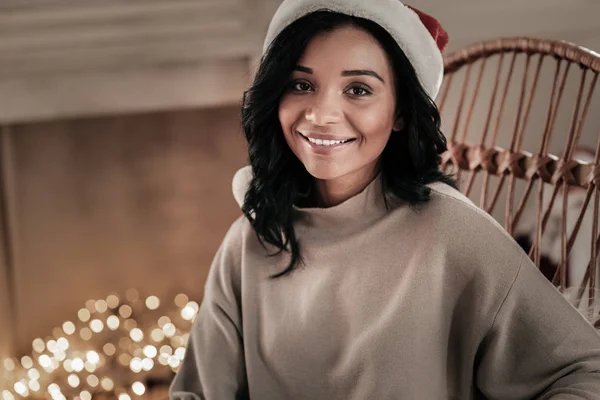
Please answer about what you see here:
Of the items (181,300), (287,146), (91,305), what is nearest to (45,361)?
(91,305)

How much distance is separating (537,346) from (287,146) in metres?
0.45

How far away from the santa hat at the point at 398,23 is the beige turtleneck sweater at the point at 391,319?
0.17 metres

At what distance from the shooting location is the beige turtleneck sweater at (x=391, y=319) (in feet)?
2.72

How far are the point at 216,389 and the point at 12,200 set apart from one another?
1405 millimetres

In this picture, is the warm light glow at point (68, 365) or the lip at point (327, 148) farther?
the warm light glow at point (68, 365)

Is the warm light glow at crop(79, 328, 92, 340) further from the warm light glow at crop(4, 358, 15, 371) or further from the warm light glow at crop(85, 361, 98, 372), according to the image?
the warm light glow at crop(4, 358, 15, 371)

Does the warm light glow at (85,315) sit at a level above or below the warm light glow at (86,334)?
above

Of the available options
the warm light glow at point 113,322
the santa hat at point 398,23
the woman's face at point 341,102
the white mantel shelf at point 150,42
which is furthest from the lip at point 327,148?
the warm light glow at point 113,322

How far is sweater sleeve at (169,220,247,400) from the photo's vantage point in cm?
103

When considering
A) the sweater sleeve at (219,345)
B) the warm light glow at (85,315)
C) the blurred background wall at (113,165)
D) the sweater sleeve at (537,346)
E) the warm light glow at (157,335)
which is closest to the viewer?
the sweater sleeve at (537,346)

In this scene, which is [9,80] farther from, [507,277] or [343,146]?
[507,277]

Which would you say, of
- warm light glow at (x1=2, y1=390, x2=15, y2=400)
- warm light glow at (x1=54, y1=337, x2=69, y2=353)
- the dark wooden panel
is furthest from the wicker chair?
warm light glow at (x1=2, y1=390, x2=15, y2=400)

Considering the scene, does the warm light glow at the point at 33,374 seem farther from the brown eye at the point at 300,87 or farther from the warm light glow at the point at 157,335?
the brown eye at the point at 300,87

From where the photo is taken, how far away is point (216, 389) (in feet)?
3.33
